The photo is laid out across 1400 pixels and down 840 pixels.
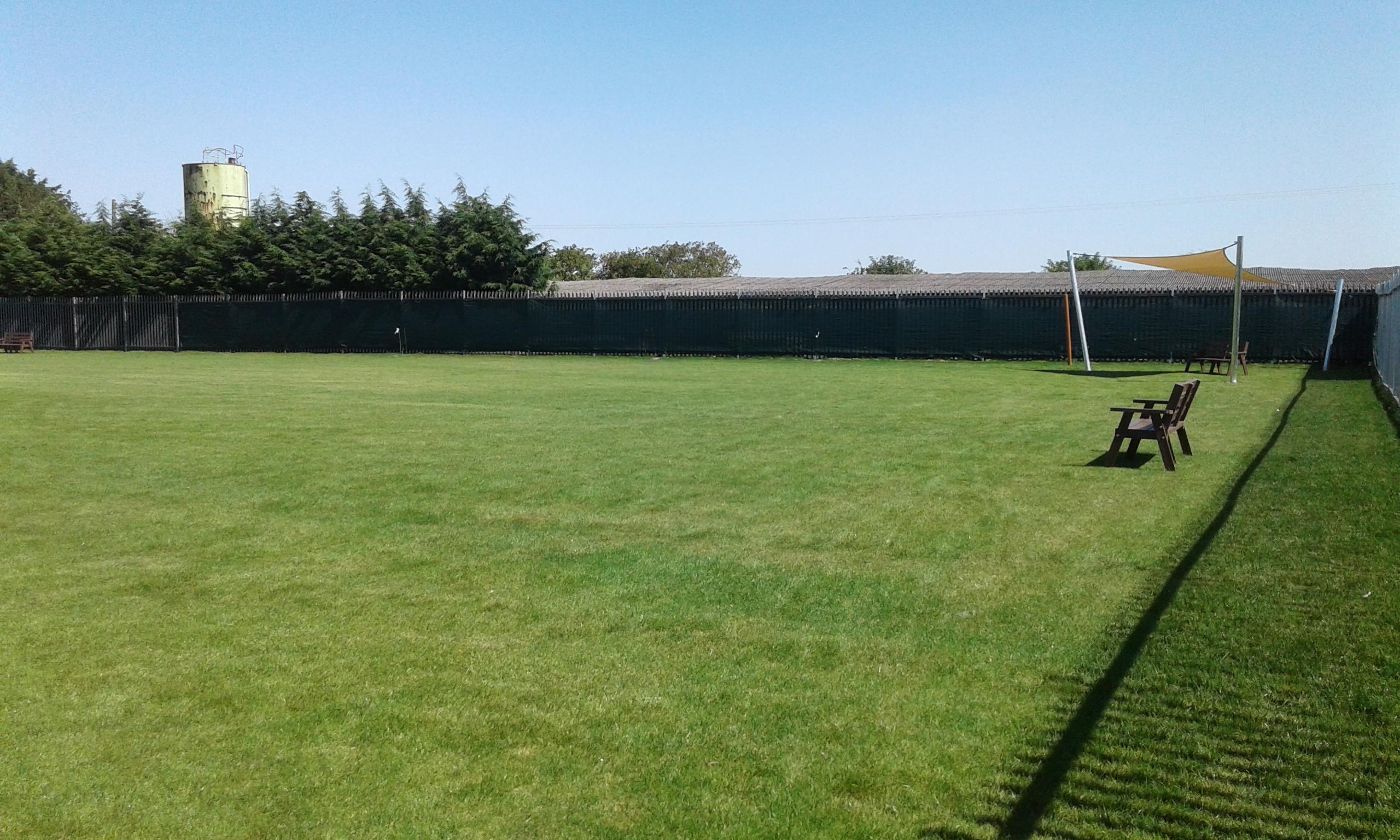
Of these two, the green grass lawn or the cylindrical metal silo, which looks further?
the cylindrical metal silo

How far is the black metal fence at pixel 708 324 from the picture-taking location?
92.1 ft

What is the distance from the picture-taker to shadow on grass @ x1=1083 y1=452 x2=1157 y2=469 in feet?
35.1

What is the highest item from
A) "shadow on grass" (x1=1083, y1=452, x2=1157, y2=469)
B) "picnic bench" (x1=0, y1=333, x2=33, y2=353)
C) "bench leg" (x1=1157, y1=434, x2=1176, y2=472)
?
"picnic bench" (x1=0, y1=333, x2=33, y2=353)

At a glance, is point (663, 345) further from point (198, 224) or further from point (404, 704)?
point (404, 704)

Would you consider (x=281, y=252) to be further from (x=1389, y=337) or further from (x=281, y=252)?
(x=1389, y=337)

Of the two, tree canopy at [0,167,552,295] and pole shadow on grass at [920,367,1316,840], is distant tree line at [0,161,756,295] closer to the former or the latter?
tree canopy at [0,167,552,295]

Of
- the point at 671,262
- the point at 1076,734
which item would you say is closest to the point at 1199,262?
the point at 1076,734

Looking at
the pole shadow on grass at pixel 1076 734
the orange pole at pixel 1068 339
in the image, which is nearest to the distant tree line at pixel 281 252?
the orange pole at pixel 1068 339

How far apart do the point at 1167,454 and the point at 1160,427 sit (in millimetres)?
258

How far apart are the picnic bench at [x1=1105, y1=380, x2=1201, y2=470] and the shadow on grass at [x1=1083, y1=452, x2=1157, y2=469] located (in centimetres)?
4

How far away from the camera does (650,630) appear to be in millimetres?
5559

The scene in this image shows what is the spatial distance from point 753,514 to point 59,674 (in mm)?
4753

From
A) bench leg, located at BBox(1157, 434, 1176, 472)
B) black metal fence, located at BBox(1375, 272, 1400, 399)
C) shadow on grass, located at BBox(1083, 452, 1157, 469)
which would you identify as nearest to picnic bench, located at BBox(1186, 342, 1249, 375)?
black metal fence, located at BBox(1375, 272, 1400, 399)

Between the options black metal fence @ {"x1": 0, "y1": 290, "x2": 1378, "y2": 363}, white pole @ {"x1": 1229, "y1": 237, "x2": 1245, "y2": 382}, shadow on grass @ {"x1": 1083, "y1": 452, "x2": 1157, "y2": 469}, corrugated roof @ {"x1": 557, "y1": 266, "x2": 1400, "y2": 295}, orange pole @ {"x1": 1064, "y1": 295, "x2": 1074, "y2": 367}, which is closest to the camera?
shadow on grass @ {"x1": 1083, "y1": 452, "x2": 1157, "y2": 469}
